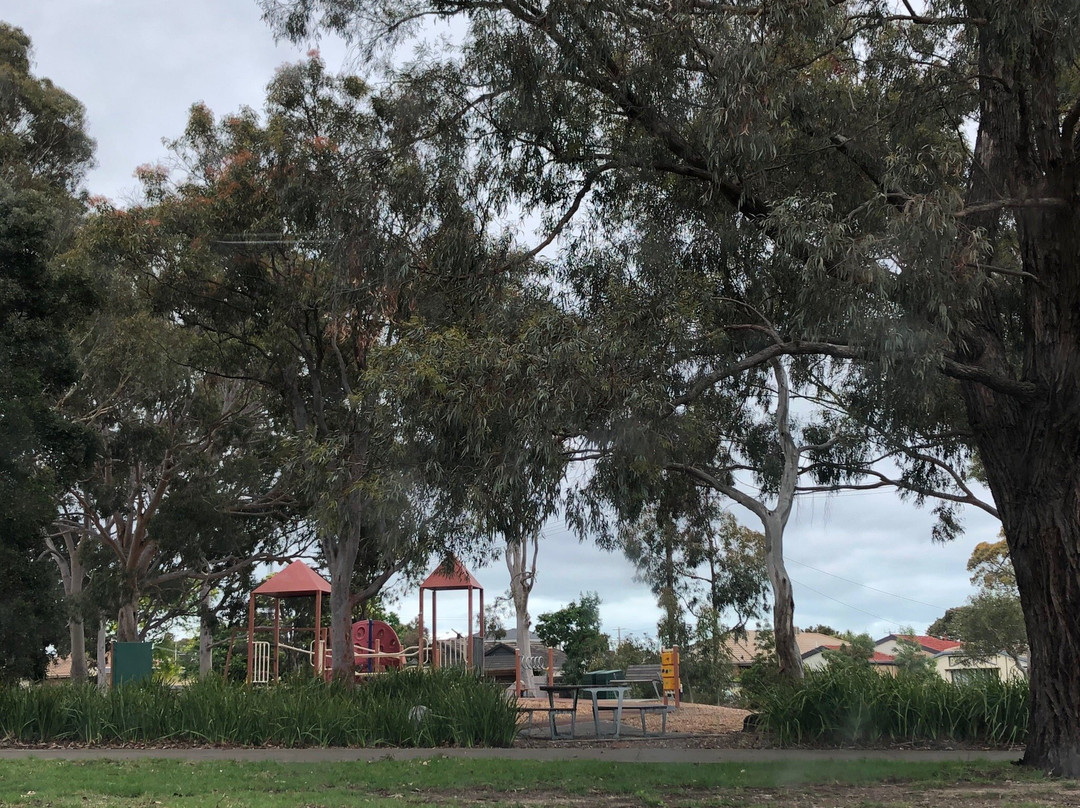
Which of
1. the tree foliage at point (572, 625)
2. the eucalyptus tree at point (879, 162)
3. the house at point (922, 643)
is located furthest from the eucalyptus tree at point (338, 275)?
the house at point (922, 643)

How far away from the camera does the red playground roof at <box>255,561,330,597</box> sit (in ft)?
70.9

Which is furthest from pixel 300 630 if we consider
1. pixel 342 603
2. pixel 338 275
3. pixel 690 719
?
pixel 338 275

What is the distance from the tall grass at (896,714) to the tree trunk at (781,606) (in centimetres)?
301

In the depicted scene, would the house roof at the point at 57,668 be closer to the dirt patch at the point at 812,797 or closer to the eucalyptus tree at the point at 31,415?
the eucalyptus tree at the point at 31,415

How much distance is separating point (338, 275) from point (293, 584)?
12.0 meters

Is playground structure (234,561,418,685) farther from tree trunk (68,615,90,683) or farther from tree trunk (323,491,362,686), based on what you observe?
Answer: tree trunk (68,615,90,683)

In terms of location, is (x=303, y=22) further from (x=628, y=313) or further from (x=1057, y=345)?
(x=1057, y=345)

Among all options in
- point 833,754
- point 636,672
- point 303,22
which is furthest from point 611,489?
point 636,672

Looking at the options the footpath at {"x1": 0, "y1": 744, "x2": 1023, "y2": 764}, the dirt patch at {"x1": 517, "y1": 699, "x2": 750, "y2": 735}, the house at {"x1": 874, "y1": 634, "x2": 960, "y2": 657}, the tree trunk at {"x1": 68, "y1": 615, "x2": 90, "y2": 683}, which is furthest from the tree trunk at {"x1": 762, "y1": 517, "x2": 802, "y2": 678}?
the house at {"x1": 874, "y1": 634, "x2": 960, "y2": 657}

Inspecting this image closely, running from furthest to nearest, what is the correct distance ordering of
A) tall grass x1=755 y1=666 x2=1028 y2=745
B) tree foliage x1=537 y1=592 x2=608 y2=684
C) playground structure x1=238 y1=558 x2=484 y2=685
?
1. tree foliage x1=537 y1=592 x2=608 y2=684
2. playground structure x1=238 y1=558 x2=484 y2=685
3. tall grass x1=755 y1=666 x2=1028 y2=745

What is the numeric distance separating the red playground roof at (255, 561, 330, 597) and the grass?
10.9 metres

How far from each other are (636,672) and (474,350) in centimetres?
1084

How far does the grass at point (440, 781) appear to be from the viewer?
26.7 feet

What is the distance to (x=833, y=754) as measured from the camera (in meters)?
11.5
